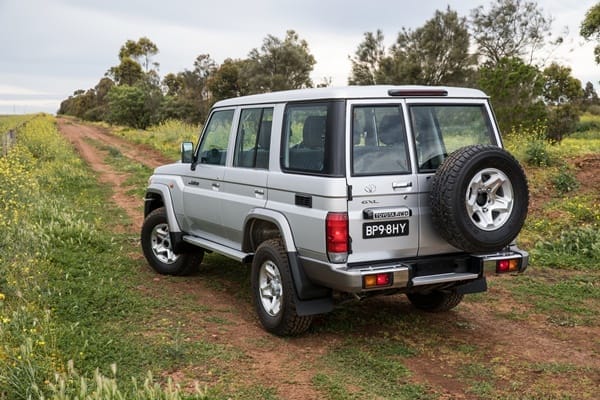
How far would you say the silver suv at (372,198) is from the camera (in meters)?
4.59

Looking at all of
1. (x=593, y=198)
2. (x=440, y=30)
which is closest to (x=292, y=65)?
(x=440, y=30)

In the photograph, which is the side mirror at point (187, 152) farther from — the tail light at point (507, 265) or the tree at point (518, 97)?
the tree at point (518, 97)

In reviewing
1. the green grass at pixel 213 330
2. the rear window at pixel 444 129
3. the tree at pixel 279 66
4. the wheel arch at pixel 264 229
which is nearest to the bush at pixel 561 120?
the green grass at pixel 213 330

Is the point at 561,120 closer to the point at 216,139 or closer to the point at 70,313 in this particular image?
the point at 216,139

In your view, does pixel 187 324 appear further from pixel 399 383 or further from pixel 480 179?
pixel 480 179

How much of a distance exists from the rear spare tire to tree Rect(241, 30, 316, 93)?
47.1 metres

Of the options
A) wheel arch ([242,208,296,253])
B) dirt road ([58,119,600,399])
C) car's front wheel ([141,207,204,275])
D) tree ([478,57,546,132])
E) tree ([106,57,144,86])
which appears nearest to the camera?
dirt road ([58,119,600,399])

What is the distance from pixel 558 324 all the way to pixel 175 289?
4035 millimetres

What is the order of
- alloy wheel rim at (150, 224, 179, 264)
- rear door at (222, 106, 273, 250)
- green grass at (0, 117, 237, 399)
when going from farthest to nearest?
alloy wheel rim at (150, 224, 179, 264) → rear door at (222, 106, 273, 250) → green grass at (0, 117, 237, 399)

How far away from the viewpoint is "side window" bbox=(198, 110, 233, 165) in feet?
21.0

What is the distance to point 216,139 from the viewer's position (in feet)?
21.5

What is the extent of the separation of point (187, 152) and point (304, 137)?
2.05m

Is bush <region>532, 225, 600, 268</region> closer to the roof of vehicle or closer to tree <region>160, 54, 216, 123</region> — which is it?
the roof of vehicle

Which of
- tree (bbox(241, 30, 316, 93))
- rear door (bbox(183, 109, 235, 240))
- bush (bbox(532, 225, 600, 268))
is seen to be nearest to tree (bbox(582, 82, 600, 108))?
tree (bbox(241, 30, 316, 93))
